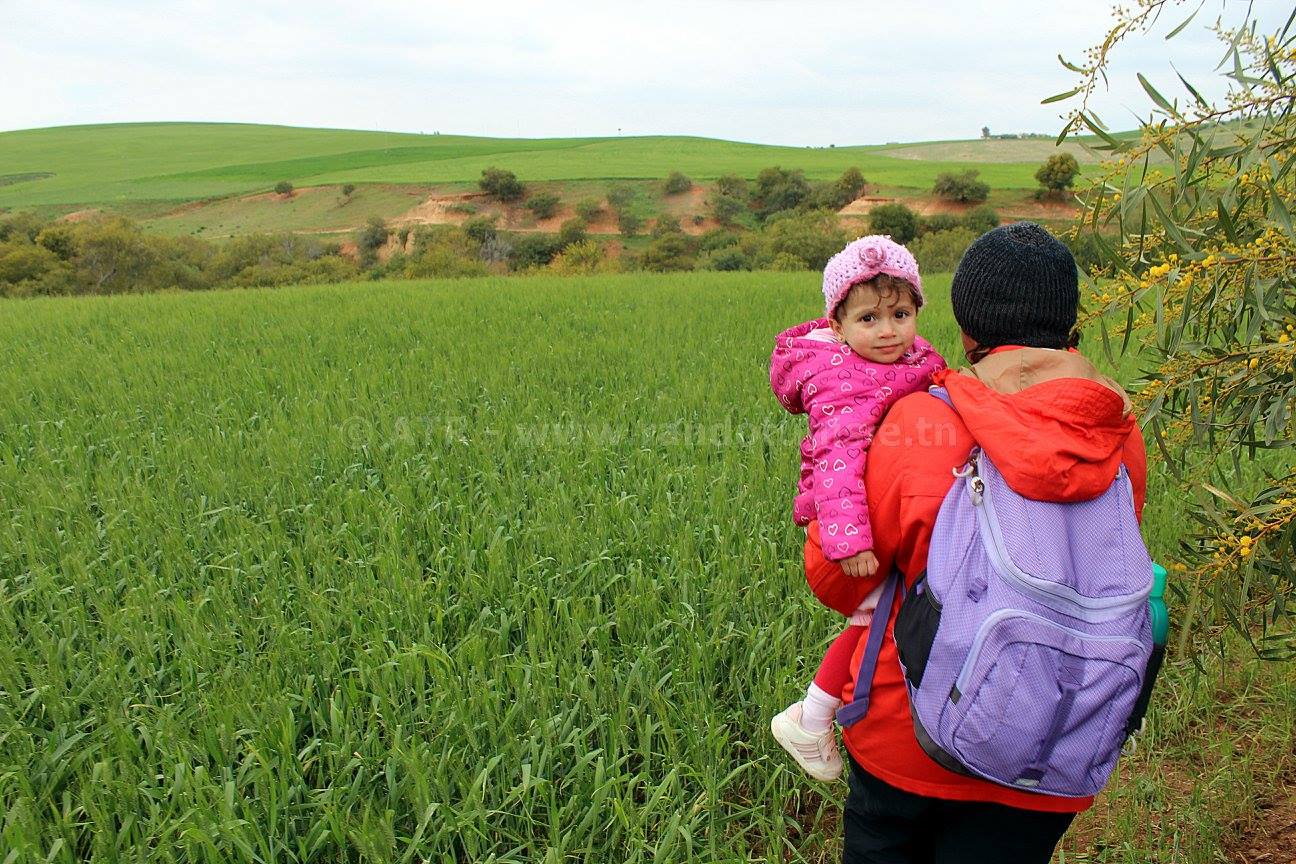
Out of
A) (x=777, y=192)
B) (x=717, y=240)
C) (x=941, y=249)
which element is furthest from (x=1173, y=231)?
(x=777, y=192)

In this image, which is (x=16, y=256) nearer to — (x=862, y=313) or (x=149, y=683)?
(x=149, y=683)

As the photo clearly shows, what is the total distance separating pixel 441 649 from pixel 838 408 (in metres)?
1.74

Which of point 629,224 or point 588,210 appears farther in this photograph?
point 588,210

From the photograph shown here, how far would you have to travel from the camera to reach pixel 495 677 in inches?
98.2

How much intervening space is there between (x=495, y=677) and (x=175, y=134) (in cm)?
9618

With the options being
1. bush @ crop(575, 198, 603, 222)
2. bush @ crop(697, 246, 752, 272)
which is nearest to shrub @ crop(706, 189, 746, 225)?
bush @ crop(575, 198, 603, 222)

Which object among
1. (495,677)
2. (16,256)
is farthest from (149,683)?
(16,256)

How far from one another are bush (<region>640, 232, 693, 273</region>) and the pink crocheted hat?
31.5m

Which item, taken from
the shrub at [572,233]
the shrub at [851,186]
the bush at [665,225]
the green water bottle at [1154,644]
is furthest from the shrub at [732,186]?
the green water bottle at [1154,644]

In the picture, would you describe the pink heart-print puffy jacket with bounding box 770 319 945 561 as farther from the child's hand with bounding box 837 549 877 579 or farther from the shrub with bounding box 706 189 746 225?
the shrub with bounding box 706 189 746 225

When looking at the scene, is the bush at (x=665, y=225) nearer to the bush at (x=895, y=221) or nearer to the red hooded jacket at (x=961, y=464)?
the bush at (x=895, y=221)

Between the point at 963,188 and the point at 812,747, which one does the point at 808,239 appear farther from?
the point at 812,747

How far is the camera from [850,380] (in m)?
1.43

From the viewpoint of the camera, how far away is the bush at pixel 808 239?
97.7 feet
